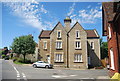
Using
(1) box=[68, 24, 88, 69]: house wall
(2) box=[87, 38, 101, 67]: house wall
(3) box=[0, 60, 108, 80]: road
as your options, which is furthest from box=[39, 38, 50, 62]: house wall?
(3) box=[0, 60, 108, 80]: road

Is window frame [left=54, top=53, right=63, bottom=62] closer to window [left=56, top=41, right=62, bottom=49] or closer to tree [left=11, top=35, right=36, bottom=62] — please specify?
window [left=56, top=41, right=62, bottom=49]

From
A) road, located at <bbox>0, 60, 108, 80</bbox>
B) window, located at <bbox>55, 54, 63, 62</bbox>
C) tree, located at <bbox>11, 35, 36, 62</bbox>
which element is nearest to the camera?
road, located at <bbox>0, 60, 108, 80</bbox>

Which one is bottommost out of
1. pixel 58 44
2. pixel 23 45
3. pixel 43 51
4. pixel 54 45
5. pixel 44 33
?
pixel 43 51

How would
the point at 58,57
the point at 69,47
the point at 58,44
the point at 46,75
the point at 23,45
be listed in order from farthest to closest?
the point at 23,45 < the point at 58,44 < the point at 69,47 < the point at 58,57 < the point at 46,75

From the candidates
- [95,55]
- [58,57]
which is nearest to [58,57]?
[58,57]

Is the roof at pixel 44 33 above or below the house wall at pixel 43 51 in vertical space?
above

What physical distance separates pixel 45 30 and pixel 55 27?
729cm

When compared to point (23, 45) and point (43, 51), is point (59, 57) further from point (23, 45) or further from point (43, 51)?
point (23, 45)

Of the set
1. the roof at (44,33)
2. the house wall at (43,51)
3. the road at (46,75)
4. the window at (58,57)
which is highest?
the roof at (44,33)

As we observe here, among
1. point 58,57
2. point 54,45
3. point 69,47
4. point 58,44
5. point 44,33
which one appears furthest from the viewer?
point 44,33

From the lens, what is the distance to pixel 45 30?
40.3 metres

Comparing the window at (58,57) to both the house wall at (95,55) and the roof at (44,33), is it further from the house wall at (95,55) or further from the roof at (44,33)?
the house wall at (95,55)

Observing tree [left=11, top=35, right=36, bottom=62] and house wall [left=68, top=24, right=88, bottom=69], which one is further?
tree [left=11, top=35, right=36, bottom=62]

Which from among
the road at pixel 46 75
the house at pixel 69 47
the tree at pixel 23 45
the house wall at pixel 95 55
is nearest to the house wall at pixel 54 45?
the house at pixel 69 47
